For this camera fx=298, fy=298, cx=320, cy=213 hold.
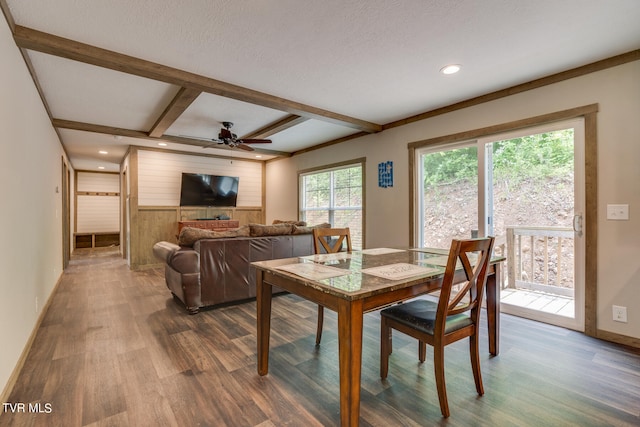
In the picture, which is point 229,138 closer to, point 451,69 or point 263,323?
point 451,69

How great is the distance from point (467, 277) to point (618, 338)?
6.56 feet

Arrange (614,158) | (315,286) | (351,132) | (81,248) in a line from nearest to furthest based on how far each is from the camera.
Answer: (315,286) → (614,158) → (351,132) → (81,248)

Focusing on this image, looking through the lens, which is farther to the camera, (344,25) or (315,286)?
(344,25)

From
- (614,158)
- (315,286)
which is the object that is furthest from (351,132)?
(315,286)

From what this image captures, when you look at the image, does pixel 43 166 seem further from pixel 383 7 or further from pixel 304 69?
pixel 383 7

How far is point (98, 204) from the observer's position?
8.88 meters

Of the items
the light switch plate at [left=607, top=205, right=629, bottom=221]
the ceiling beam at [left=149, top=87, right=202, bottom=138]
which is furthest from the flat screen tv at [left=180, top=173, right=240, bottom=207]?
the light switch plate at [left=607, top=205, right=629, bottom=221]

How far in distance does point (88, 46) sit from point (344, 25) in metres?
→ 2.01

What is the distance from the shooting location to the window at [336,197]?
5.34 meters

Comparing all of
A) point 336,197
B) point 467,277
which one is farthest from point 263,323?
point 336,197

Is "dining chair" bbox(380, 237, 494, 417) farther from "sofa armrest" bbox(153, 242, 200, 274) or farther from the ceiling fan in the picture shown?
the ceiling fan

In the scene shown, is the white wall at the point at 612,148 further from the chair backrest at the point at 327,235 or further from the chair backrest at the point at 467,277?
the chair backrest at the point at 327,235

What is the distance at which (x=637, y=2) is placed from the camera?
1907mm

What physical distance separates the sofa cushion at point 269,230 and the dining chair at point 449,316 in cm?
212
